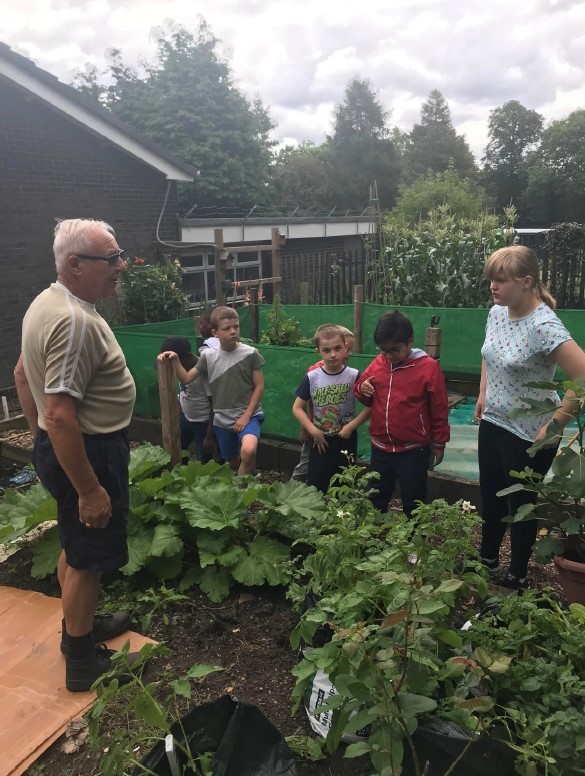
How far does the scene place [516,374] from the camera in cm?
279

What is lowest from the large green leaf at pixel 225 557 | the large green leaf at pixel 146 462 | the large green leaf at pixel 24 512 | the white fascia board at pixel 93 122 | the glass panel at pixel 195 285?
the large green leaf at pixel 225 557

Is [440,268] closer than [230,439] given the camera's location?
No

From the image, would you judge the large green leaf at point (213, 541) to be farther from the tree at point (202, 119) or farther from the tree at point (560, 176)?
the tree at point (560, 176)

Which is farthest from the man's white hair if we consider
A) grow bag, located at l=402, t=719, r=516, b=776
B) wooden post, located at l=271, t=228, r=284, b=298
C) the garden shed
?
wooden post, located at l=271, t=228, r=284, b=298

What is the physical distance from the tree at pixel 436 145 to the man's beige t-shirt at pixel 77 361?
55.7 m

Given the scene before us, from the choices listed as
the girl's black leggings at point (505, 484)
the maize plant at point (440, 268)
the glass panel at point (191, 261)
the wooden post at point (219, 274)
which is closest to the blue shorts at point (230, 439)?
the girl's black leggings at point (505, 484)

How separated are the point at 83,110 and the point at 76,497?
9313 mm

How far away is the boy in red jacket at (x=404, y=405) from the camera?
10.5ft

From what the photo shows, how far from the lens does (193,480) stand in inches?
138

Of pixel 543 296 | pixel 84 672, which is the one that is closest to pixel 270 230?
pixel 543 296

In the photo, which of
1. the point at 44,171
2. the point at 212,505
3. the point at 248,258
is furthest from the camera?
the point at 248,258

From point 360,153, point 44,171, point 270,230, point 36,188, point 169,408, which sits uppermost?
point 360,153

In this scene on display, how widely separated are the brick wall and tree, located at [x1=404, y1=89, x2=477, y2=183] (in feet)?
157

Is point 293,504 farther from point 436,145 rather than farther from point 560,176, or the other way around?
point 436,145
